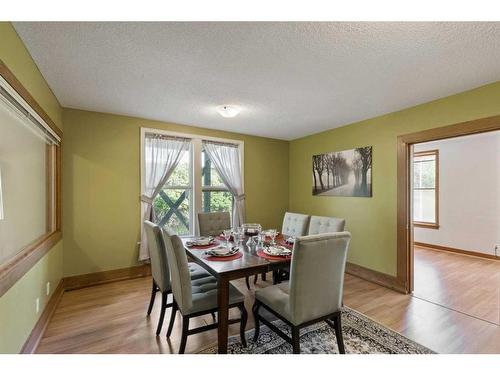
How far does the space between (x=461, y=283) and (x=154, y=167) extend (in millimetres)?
4592

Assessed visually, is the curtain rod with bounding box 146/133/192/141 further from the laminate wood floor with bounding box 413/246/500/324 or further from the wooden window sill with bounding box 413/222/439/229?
the wooden window sill with bounding box 413/222/439/229

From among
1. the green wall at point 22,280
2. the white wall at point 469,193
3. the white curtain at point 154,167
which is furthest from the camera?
the white wall at point 469,193

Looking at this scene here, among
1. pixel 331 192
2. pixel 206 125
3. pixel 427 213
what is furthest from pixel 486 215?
pixel 206 125

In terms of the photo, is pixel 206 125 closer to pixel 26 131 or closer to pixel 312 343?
pixel 26 131

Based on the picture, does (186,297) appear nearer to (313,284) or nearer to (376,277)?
(313,284)

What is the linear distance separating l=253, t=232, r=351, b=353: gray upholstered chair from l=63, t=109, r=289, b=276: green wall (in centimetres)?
256

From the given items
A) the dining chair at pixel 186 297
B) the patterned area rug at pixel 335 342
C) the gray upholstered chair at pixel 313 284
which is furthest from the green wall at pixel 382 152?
the dining chair at pixel 186 297

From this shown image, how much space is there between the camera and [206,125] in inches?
152

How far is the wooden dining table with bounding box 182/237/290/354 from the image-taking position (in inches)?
68.2

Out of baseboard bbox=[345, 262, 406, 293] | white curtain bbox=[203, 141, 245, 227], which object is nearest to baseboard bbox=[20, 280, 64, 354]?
white curtain bbox=[203, 141, 245, 227]

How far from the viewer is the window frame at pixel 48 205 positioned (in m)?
1.49

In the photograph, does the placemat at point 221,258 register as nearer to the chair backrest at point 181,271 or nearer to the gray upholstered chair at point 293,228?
the chair backrest at point 181,271

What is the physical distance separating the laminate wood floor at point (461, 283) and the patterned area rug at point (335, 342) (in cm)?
110
